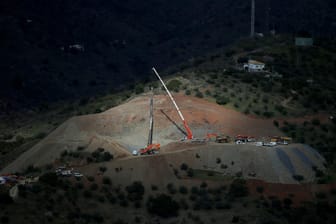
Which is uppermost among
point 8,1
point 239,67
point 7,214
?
point 8,1

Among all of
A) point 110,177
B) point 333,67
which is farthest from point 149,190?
point 333,67

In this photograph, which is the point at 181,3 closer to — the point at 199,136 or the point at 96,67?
the point at 96,67

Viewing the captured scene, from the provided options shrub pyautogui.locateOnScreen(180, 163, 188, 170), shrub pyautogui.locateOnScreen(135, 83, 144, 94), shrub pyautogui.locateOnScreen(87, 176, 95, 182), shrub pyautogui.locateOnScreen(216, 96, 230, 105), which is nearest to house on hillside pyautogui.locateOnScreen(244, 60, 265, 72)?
shrub pyautogui.locateOnScreen(135, 83, 144, 94)

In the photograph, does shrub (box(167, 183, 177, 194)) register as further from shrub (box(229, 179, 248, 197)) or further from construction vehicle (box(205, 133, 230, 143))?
construction vehicle (box(205, 133, 230, 143))

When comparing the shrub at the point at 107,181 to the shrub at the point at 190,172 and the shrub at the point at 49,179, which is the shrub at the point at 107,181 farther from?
the shrub at the point at 190,172

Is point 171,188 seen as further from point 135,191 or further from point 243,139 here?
point 243,139

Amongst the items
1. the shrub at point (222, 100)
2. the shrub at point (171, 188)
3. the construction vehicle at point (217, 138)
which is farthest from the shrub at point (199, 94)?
the shrub at point (171, 188)
